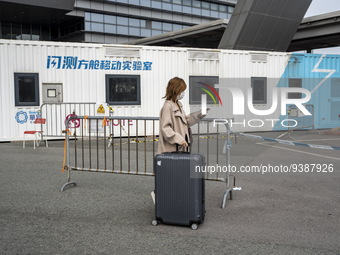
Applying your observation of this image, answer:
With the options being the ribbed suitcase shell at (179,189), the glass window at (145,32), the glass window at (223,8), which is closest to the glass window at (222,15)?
the glass window at (223,8)

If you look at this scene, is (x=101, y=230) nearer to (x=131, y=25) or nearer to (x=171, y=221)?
(x=171, y=221)

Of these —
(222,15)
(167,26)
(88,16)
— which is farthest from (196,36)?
(222,15)

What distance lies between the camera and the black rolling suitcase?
15.8 ft

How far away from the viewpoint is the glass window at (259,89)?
1678 centimetres

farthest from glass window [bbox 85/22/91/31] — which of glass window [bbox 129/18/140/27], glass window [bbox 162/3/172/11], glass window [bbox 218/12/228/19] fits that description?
glass window [bbox 218/12/228/19]

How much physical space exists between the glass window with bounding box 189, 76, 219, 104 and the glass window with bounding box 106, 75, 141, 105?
88.3 inches

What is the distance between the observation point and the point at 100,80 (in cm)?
1452

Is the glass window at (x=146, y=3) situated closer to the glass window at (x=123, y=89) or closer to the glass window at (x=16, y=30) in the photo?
the glass window at (x=16, y=30)

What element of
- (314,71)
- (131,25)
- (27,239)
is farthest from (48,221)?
(131,25)

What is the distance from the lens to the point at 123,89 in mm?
14859

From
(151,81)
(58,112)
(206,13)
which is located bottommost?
(58,112)

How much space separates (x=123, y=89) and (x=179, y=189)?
10398mm

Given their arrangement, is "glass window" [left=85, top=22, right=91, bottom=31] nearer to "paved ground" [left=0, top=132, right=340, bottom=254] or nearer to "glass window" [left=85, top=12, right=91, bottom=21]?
"glass window" [left=85, top=12, right=91, bottom=21]

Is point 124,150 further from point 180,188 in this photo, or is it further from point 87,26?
point 87,26
